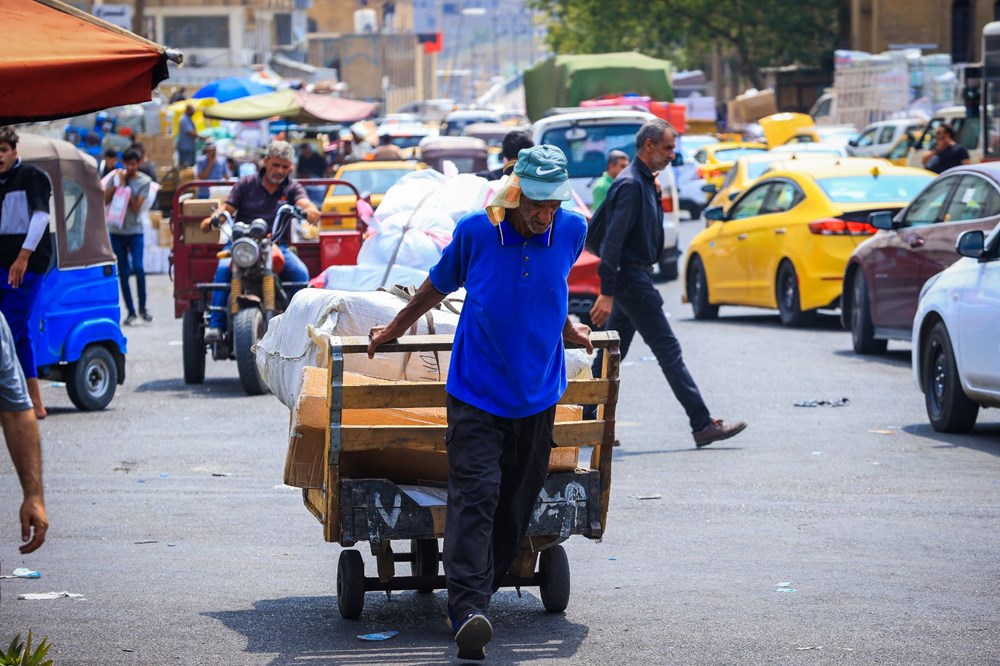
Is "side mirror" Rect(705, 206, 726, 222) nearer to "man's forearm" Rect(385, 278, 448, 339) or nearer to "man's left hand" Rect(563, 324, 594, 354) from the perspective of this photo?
"man's left hand" Rect(563, 324, 594, 354)

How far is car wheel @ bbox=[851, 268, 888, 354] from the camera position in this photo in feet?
51.5

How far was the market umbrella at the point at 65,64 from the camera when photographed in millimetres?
5699

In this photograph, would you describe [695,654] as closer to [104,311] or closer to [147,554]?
[147,554]

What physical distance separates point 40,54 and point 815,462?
592cm

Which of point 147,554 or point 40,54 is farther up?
point 40,54

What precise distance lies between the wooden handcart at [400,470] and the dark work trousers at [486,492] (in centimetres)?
20

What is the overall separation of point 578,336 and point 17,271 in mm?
5351

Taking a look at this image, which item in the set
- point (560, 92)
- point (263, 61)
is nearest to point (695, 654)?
point (560, 92)

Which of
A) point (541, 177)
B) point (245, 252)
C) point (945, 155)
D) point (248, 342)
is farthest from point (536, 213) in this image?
point (945, 155)

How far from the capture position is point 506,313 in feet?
20.1

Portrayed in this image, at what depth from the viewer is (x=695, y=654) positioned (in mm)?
6113

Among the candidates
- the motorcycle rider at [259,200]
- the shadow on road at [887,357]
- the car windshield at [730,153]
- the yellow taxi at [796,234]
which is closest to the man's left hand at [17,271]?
the motorcycle rider at [259,200]

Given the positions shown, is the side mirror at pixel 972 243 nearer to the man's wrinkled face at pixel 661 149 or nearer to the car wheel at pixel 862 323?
the man's wrinkled face at pixel 661 149

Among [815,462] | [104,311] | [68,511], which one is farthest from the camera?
[104,311]
